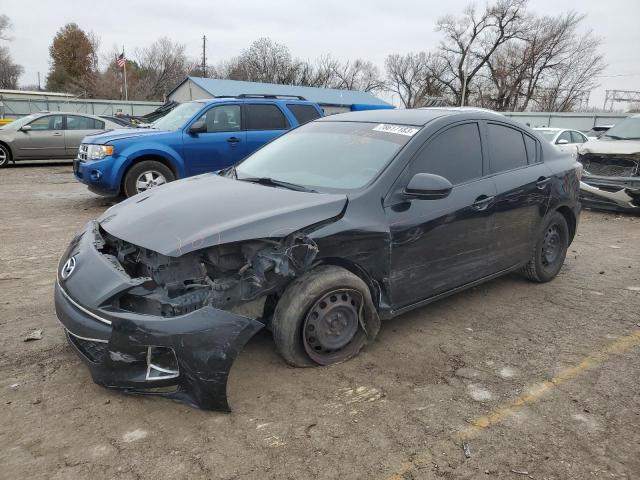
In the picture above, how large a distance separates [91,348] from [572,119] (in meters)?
36.7

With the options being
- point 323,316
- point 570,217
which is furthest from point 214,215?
point 570,217

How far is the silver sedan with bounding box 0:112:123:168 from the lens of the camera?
12.8 metres

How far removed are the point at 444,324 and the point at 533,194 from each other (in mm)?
1465

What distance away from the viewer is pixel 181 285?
105 inches

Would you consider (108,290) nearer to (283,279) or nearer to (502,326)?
(283,279)

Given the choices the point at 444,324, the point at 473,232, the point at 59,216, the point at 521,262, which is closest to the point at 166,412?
the point at 444,324

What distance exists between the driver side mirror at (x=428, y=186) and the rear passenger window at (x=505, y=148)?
3.32 feet

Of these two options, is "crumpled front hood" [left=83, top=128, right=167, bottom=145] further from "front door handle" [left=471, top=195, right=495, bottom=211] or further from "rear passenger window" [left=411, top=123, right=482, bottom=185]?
"front door handle" [left=471, top=195, right=495, bottom=211]

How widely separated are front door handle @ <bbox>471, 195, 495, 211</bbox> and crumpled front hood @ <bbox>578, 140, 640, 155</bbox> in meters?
5.94

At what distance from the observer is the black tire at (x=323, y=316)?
114 inches

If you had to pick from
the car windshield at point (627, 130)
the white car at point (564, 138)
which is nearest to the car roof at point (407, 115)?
the car windshield at point (627, 130)

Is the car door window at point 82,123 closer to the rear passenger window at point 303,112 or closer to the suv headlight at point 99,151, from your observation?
the suv headlight at point 99,151

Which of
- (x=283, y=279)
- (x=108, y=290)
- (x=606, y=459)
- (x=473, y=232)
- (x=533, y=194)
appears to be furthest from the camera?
(x=533, y=194)

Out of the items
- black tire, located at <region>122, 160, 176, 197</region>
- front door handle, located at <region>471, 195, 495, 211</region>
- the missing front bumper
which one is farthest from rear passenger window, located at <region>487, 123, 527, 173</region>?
black tire, located at <region>122, 160, 176, 197</region>
